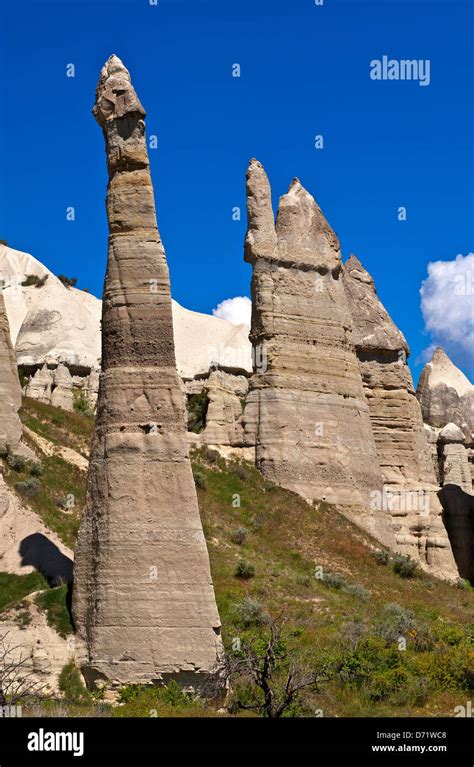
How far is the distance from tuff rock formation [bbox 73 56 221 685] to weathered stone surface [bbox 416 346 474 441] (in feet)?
99.2

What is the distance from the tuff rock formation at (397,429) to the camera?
134 ft

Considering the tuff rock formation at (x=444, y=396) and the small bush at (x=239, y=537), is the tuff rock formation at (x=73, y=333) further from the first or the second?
the small bush at (x=239, y=537)

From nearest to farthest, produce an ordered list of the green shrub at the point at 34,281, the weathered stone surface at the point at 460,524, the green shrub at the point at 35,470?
the green shrub at the point at 35,470 < the weathered stone surface at the point at 460,524 < the green shrub at the point at 34,281

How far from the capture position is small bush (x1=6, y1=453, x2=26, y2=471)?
31.7m

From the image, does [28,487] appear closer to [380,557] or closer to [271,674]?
[271,674]

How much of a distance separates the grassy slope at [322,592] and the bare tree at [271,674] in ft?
1.87

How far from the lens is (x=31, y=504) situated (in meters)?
30.2

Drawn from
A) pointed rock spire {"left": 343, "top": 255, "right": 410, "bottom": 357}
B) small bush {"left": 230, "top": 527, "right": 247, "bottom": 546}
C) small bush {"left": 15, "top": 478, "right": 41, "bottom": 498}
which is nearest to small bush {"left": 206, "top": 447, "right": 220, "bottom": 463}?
small bush {"left": 230, "top": 527, "right": 247, "bottom": 546}

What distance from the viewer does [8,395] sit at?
33.9m

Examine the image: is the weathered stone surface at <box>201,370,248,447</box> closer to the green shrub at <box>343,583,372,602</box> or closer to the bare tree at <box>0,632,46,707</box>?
the green shrub at <box>343,583,372,602</box>

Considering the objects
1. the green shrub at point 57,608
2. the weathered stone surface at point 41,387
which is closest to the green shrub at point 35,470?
the green shrub at point 57,608
